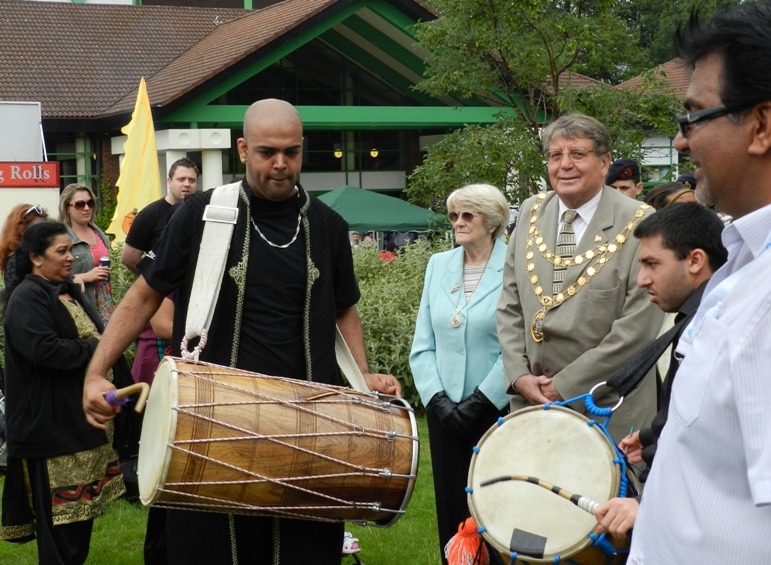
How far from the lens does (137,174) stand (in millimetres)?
13742

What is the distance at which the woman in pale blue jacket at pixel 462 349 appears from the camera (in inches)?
198

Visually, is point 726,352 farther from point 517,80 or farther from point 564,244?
point 517,80

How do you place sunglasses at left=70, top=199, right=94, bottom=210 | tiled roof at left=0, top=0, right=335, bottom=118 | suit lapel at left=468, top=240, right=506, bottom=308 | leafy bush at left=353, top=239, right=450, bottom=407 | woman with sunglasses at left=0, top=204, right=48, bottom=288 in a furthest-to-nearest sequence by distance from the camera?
tiled roof at left=0, top=0, right=335, bottom=118
leafy bush at left=353, top=239, right=450, bottom=407
sunglasses at left=70, top=199, right=94, bottom=210
woman with sunglasses at left=0, top=204, right=48, bottom=288
suit lapel at left=468, top=240, right=506, bottom=308

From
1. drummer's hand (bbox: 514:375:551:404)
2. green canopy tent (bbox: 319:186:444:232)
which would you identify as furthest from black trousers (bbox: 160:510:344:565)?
green canopy tent (bbox: 319:186:444:232)

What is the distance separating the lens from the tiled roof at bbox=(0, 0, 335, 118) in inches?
918

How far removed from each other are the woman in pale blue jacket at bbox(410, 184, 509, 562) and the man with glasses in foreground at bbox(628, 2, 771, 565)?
Answer: 121 inches

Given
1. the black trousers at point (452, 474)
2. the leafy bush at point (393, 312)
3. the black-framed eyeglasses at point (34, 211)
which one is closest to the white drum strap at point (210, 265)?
the black trousers at point (452, 474)

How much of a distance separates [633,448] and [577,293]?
3.32ft

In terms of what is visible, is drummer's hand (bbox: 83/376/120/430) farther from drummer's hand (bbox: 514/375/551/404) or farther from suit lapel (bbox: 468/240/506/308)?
suit lapel (bbox: 468/240/506/308)

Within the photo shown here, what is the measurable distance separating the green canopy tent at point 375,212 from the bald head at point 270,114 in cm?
1564

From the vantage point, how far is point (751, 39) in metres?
1.79

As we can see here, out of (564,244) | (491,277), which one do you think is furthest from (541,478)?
(491,277)

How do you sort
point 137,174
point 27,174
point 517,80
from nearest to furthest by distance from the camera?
1. point 137,174
2. point 27,174
3. point 517,80

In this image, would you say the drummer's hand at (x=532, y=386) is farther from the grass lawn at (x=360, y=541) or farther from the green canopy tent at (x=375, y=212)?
the green canopy tent at (x=375, y=212)
